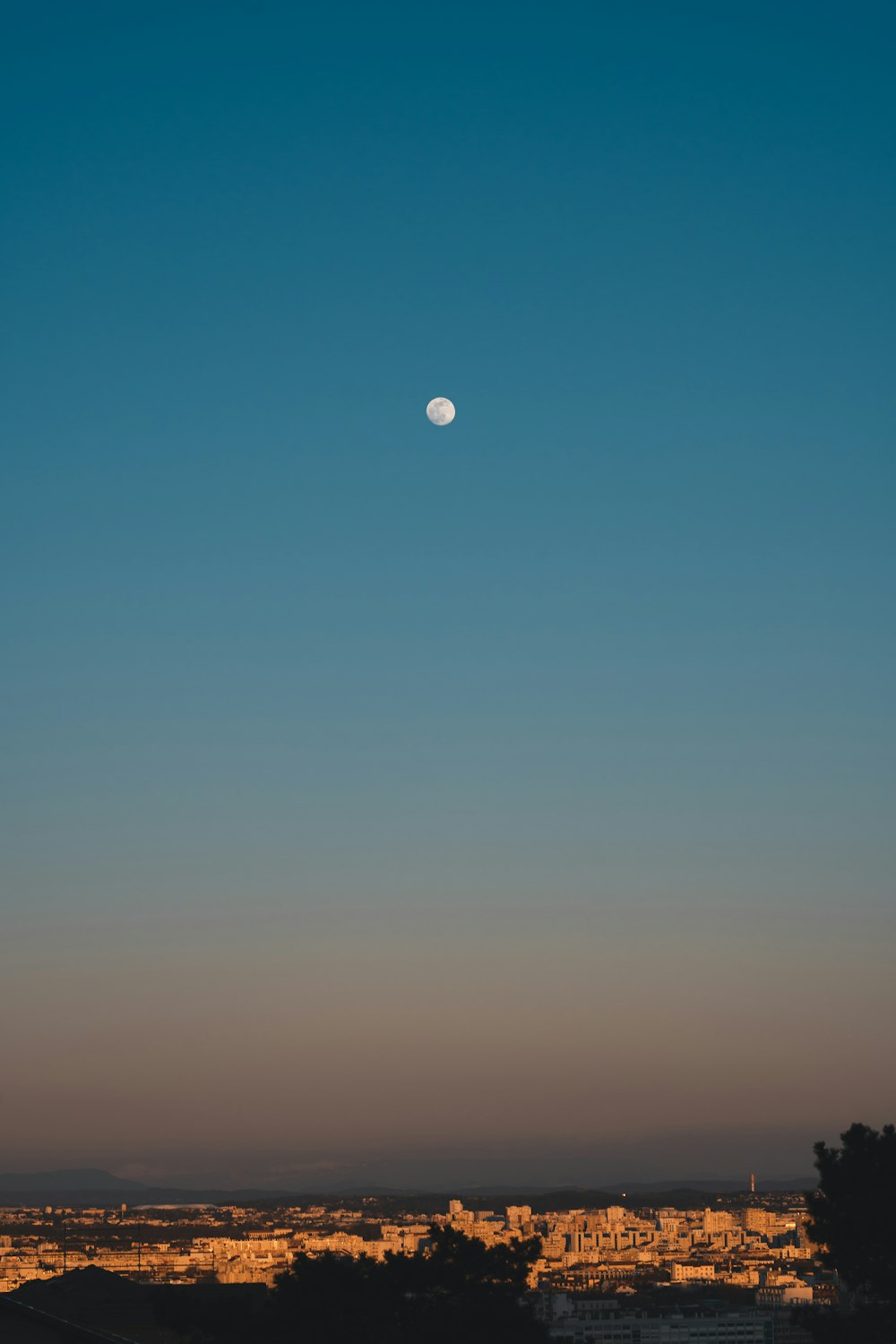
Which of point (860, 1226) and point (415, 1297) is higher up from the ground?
point (860, 1226)

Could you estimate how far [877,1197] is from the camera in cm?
2919

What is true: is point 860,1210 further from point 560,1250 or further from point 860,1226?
point 560,1250

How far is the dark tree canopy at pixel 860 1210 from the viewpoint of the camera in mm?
28953

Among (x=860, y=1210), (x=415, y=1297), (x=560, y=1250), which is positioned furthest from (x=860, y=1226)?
(x=560, y=1250)

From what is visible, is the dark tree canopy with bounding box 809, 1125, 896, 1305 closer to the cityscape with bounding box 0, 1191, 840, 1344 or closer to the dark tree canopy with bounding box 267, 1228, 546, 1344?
the cityscape with bounding box 0, 1191, 840, 1344

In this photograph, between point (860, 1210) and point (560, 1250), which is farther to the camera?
point (560, 1250)

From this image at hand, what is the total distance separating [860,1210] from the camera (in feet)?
96.3

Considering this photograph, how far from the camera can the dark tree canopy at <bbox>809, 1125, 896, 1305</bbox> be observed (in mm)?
28953

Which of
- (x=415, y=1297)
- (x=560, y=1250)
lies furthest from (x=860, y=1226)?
(x=560, y=1250)

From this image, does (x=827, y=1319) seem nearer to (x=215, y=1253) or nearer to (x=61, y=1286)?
(x=61, y=1286)

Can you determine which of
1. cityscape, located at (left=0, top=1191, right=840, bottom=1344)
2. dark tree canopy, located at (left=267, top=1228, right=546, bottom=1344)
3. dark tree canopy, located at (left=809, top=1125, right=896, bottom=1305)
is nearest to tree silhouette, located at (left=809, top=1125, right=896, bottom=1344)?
dark tree canopy, located at (left=809, top=1125, right=896, bottom=1305)

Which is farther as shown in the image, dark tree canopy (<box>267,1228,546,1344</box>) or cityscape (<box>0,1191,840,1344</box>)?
cityscape (<box>0,1191,840,1344</box>)

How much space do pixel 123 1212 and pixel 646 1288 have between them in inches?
1832

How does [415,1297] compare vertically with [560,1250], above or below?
below
